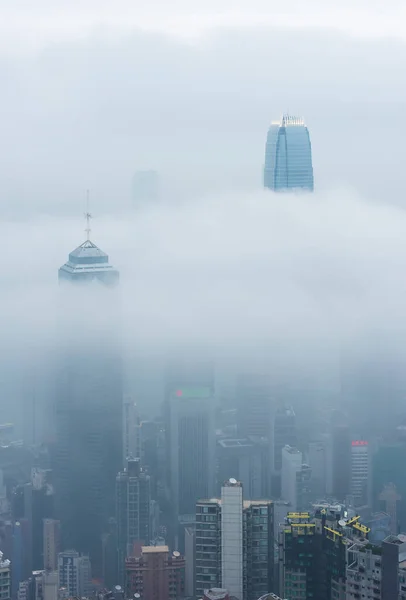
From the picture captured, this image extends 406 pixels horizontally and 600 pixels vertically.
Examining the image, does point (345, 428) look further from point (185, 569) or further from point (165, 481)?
point (185, 569)

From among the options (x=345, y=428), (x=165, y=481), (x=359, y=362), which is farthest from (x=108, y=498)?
(x=359, y=362)

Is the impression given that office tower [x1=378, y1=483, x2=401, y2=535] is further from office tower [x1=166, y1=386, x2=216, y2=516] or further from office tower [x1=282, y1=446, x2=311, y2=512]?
office tower [x1=166, y1=386, x2=216, y2=516]

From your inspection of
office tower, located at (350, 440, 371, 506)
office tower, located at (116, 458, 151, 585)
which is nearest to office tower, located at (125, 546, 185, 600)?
office tower, located at (116, 458, 151, 585)

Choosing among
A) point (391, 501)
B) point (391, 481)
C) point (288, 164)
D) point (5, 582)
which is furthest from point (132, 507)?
point (288, 164)

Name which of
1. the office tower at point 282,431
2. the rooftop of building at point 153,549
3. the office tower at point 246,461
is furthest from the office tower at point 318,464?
the rooftop of building at point 153,549

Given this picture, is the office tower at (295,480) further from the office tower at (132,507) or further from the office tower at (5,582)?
the office tower at (5,582)

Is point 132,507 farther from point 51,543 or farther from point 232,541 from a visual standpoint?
point 232,541

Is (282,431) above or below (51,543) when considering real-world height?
above
